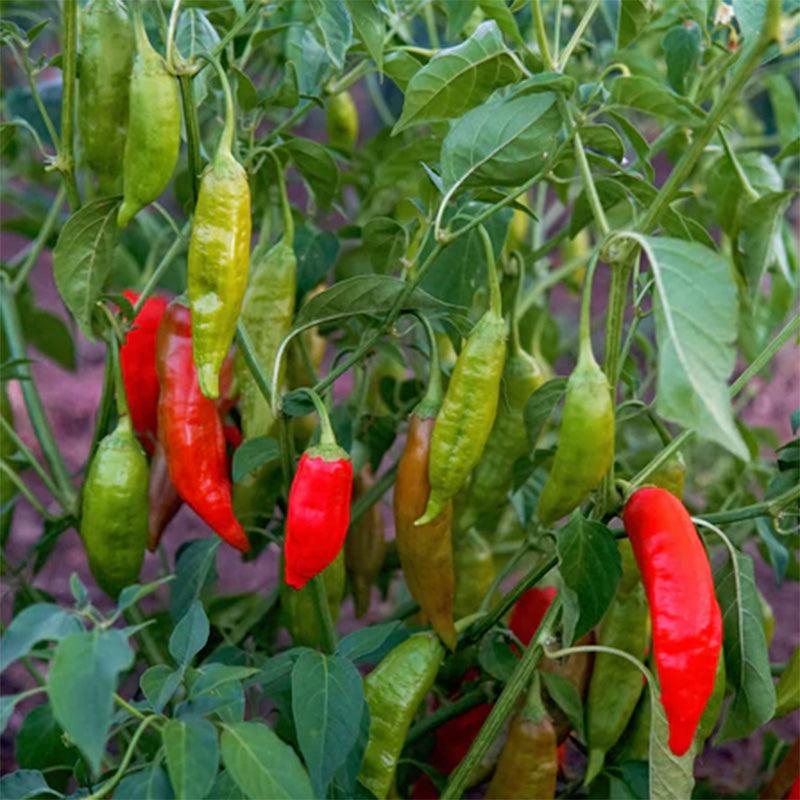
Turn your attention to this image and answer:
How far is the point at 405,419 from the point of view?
1.61m

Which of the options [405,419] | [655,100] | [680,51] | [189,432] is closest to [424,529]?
[189,432]

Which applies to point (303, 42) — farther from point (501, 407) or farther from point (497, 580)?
point (497, 580)

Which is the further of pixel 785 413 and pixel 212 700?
pixel 785 413

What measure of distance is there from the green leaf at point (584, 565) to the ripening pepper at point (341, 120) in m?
0.81

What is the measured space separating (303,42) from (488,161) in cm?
38

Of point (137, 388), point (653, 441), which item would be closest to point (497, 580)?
point (137, 388)

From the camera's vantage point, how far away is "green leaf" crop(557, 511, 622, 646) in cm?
114

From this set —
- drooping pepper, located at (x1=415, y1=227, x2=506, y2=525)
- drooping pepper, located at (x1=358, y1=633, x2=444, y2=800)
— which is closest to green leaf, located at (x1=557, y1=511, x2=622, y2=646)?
drooping pepper, located at (x1=415, y1=227, x2=506, y2=525)

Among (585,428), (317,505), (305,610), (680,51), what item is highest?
(680,51)

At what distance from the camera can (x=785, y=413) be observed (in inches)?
121

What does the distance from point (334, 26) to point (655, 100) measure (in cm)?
29

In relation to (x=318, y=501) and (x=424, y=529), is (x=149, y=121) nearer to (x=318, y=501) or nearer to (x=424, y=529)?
(x=318, y=501)

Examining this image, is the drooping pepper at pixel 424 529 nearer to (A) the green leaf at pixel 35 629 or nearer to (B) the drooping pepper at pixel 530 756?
(B) the drooping pepper at pixel 530 756

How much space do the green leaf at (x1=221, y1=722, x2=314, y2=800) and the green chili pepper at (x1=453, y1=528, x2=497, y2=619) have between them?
67cm
